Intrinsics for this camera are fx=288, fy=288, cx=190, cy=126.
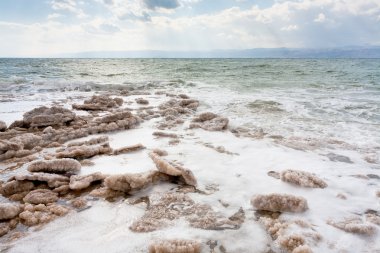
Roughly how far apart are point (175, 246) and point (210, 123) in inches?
189

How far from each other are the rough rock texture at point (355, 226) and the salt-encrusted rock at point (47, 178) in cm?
313

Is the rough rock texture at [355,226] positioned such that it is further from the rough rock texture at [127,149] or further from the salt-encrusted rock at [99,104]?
the salt-encrusted rock at [99,104]

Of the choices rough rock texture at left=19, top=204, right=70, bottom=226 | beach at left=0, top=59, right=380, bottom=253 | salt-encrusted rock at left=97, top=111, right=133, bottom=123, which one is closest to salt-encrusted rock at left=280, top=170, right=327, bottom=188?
beach at left=0, top=59, right=380, bottom=253

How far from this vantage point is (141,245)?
2521 mm

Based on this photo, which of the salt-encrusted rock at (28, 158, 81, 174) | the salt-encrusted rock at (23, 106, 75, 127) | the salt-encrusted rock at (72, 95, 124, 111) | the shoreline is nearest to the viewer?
the shoreline

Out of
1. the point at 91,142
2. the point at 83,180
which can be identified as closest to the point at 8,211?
the point at 83,180

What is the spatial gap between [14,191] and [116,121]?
3.61m

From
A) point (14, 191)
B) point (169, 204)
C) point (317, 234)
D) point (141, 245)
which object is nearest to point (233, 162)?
point (169, 204)

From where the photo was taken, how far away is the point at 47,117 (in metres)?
6.87

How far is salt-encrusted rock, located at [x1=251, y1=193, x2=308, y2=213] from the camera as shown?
309 centimetres

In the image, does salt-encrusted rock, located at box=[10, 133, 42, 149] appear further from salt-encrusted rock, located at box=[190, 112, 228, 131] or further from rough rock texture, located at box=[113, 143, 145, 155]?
salt-encrusted rock, located at box=[190, 112, 228, 131]

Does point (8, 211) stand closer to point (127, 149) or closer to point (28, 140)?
point (127, 149)

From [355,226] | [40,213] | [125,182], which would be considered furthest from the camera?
[125,182]

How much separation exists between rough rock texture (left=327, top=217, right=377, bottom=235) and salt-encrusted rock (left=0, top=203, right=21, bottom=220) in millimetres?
3162
